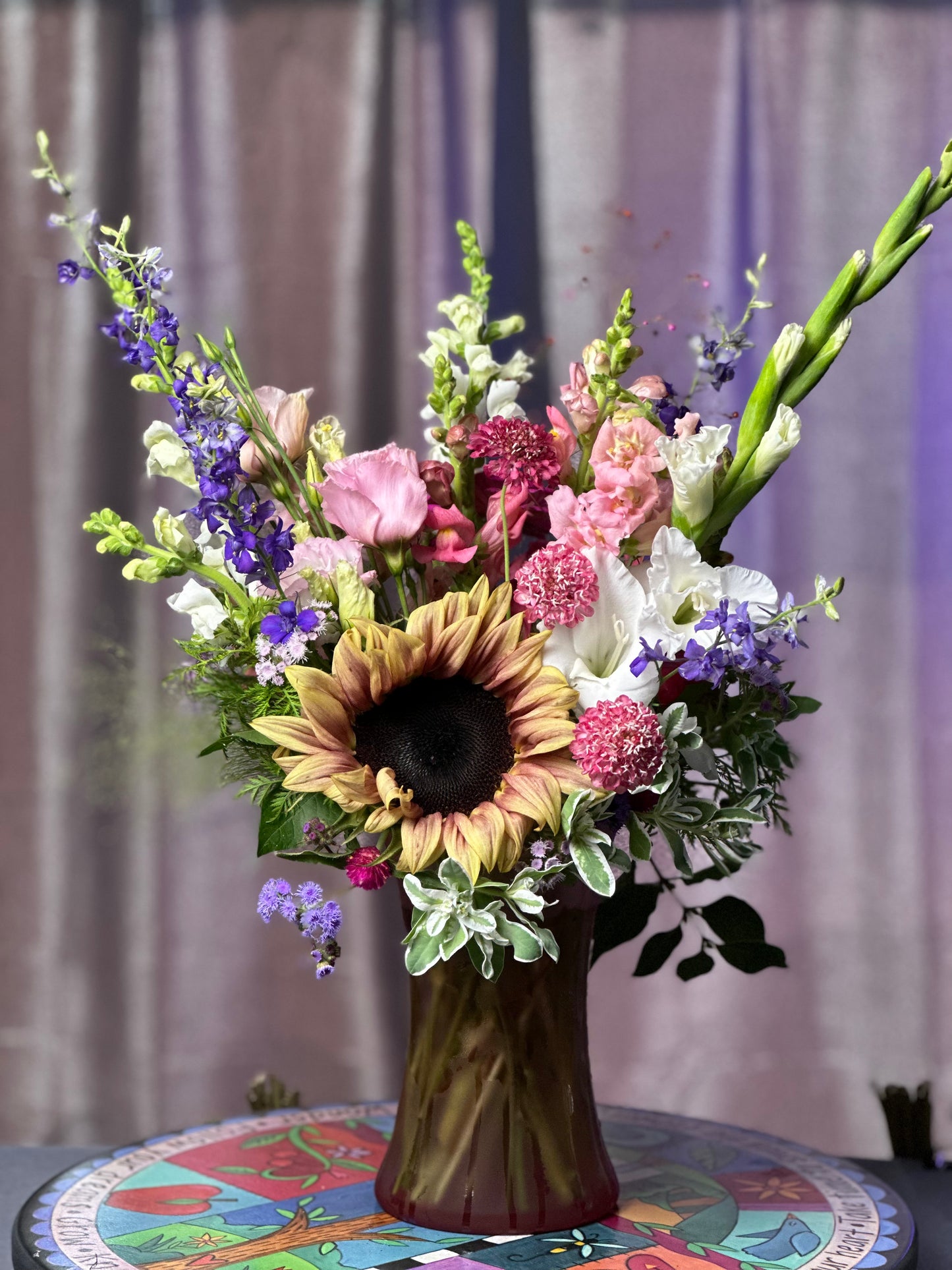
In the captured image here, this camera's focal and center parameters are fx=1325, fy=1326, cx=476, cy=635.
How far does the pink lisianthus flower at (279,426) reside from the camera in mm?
788

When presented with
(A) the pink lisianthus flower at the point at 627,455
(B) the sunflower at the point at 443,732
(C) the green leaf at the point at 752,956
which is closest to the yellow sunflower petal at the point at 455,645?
(B) the sunflower at the point at 443,732

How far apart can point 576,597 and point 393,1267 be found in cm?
38

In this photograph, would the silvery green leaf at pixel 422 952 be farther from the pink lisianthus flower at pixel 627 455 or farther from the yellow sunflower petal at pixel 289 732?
the pink lisianthus flower at pixel 627 455

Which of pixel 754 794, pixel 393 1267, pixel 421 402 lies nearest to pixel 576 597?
pixel 754 794

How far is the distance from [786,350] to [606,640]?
19 cm

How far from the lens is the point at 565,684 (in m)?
0.72

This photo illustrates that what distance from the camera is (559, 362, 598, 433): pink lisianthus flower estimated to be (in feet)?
2.62

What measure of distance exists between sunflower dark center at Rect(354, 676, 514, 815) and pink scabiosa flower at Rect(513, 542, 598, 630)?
7cm

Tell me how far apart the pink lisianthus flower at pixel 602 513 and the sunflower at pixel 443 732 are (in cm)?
5

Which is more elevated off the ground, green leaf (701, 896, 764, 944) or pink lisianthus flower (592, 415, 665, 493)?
pink lisianthus flower (592, 415, 665, 493)

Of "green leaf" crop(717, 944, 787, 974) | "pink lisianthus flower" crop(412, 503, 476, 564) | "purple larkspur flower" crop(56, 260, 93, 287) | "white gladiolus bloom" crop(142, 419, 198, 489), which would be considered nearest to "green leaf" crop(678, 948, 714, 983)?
"green leaf" crop(717, 944, 787, 974)

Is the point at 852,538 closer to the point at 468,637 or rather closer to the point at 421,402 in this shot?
the point at 421,402

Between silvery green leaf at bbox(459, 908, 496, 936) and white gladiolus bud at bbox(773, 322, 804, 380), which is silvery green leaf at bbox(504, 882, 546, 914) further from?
white gladiolus bud at bbox(773, 322, 804, 380)

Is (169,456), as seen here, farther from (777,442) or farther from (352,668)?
(777,442)
